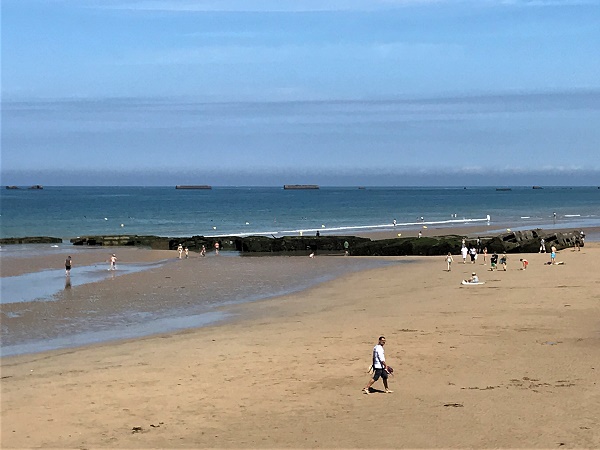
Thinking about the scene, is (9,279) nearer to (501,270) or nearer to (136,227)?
(501,270)

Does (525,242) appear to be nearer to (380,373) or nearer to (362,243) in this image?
(362,243)

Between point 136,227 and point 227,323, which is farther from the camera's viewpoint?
point 136,227

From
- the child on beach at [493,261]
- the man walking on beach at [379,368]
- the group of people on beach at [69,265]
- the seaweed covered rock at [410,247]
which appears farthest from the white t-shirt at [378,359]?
the seaweed covered rock at [410,247]

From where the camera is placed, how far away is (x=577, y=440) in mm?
12531

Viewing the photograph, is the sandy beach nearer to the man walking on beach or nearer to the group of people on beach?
the man walking on beach

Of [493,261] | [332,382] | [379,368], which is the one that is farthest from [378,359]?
[493,261]

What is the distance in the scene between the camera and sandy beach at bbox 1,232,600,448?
43.7 feet

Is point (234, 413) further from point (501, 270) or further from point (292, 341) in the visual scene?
point (501, 270)

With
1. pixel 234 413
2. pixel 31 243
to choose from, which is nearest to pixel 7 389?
pixel 234 413

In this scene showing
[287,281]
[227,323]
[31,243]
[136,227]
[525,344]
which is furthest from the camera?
[136,227]

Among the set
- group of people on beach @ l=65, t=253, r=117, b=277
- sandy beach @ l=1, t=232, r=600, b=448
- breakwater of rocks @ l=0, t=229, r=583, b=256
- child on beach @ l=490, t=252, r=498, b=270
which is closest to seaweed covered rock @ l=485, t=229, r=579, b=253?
breakwater of rocks @ l=0, t=229, r=583, b=256

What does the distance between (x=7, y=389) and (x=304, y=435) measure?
7.37 m

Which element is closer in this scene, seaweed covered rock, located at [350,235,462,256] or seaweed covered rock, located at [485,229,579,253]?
seaweed covered rock, located at [485,229,579,253]

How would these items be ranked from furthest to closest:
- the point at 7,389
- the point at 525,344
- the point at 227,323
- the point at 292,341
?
1. the point at 227,323
2. the point at 292,341
3. the point at 525,344
4. the point at 7,389
